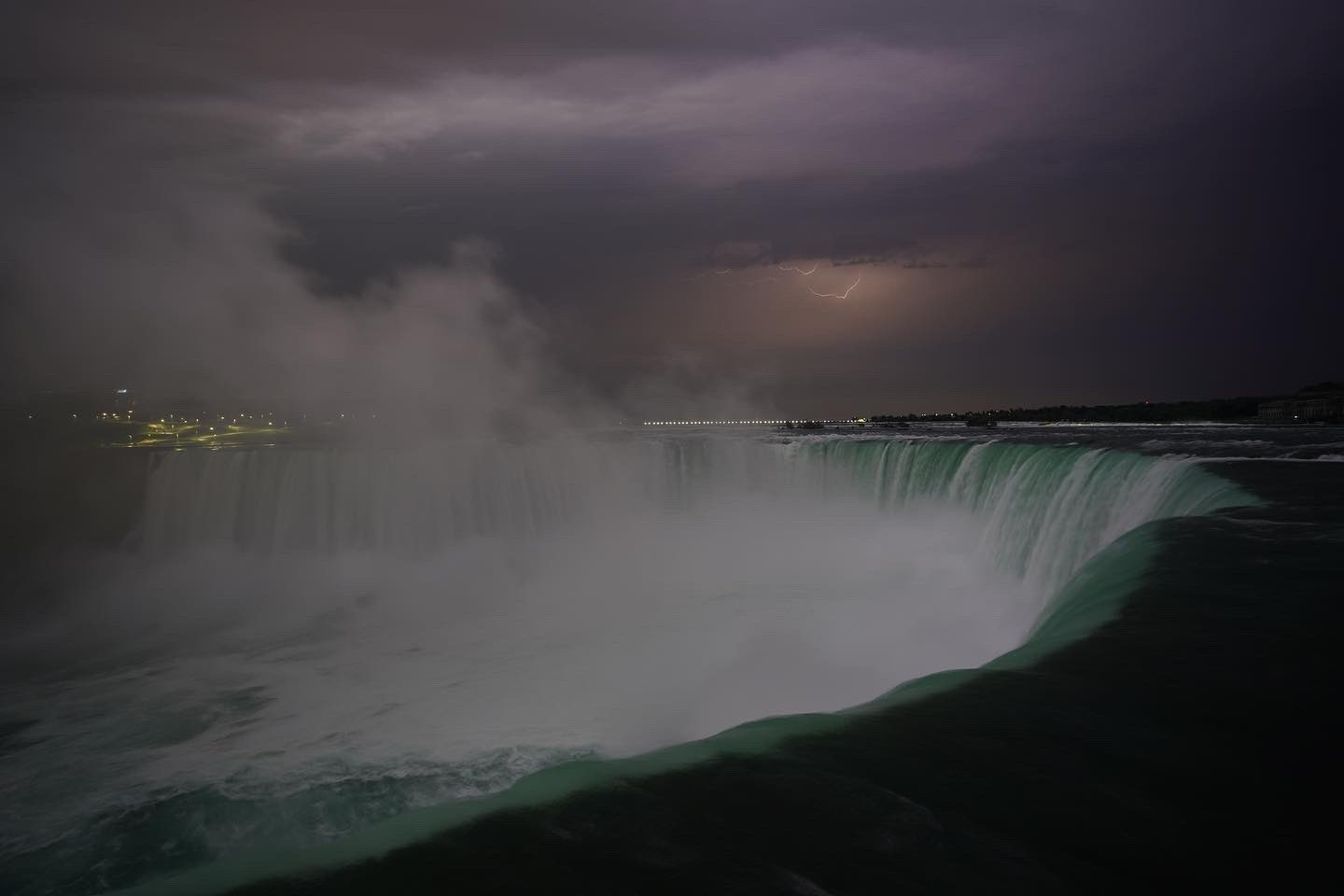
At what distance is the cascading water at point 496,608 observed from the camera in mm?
8953

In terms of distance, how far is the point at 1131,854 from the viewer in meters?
2.79

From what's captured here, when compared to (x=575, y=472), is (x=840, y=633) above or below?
below

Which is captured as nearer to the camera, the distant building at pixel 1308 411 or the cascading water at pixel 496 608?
the cascading water at pixel 496 608

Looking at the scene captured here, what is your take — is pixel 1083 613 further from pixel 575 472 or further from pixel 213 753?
pixel 575 472

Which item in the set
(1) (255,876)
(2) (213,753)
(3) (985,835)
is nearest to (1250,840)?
(3) (985,835)

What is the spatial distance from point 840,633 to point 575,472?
1609 cm

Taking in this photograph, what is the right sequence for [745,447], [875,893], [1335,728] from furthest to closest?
1. [745,447]
2. [1335,728]
3. [875,893]

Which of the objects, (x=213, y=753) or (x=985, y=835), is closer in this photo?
(x=985, y=835)

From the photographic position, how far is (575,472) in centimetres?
2898

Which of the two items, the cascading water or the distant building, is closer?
the cascading water

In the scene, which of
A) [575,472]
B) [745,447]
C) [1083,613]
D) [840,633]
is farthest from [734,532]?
[1083,613]

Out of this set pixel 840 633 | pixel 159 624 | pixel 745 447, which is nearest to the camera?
pixel 840 633

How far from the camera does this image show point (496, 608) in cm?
1938

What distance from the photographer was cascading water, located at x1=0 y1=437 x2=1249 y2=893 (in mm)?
8953
